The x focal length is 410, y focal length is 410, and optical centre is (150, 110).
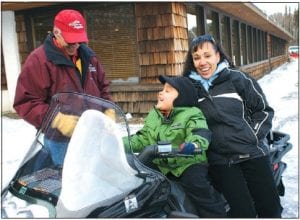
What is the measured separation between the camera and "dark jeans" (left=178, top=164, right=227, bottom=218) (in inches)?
89.5

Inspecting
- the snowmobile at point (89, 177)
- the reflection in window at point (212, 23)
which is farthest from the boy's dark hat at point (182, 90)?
the reflection in window at point (212, 23)

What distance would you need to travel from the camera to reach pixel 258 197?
9.30 ft

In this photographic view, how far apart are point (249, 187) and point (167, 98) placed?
92cm

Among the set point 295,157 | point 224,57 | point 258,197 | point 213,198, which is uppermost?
point 224,57

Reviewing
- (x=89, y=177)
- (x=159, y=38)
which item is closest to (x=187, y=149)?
(x=89, y=177)

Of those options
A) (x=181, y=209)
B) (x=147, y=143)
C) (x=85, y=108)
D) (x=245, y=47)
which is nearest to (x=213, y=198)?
(x=181, y=209)

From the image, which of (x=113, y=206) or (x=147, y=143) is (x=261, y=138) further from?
(x=113, y=206)

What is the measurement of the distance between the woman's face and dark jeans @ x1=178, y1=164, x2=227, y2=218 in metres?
0.74

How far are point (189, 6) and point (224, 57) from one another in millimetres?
7576

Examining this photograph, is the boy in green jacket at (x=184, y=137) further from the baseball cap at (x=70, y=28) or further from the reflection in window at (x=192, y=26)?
the reflection in window at (x=192, y=26)

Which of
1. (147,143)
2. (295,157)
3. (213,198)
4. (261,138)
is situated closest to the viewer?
(213,198)

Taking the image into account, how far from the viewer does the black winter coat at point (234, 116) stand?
2674 mm

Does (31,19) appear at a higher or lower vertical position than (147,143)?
higher

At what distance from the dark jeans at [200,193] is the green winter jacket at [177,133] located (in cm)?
6
